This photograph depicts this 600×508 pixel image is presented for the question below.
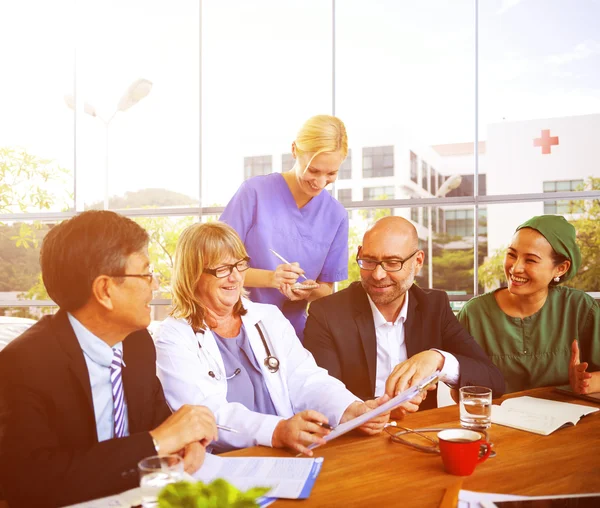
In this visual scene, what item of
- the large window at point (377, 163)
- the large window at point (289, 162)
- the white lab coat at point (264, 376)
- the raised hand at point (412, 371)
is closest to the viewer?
the white lab coat at point (264, 376)

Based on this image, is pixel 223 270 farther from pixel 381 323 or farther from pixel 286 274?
pixel 381 323

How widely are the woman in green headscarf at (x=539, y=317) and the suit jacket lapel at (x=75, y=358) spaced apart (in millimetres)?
1637

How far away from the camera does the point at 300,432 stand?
1609 mm

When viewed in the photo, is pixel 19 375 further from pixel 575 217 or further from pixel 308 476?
pixel 575 217

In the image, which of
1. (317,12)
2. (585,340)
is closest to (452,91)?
(317,12)

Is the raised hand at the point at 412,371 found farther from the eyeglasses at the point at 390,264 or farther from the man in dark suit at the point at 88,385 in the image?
the man in dark suit at the point at 88,385

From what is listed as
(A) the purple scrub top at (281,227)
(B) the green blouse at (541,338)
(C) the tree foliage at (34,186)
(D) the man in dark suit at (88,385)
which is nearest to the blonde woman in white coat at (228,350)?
(D) the man in dark suit at (88,385)

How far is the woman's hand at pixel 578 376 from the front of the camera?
7.20 feet

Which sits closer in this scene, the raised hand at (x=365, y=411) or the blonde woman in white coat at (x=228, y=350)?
the raised hand at (x=365, y=411)

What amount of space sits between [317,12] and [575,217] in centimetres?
302

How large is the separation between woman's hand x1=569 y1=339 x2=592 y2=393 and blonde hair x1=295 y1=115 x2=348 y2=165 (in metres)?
1.23

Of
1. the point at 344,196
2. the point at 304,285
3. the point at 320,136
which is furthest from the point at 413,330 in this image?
the point at 344,196

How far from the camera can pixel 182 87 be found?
24.6ft

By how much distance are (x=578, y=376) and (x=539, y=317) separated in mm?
401
